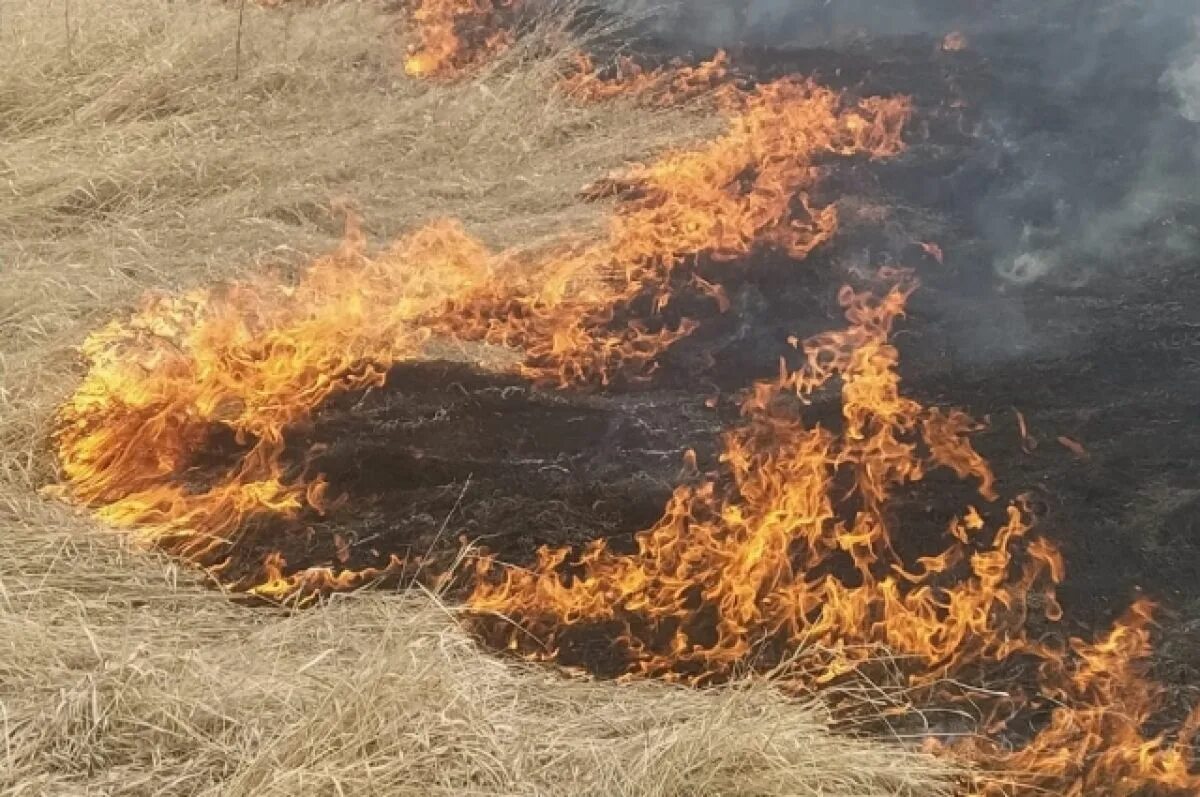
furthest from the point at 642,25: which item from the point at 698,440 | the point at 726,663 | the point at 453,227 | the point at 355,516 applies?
the point at 726,663

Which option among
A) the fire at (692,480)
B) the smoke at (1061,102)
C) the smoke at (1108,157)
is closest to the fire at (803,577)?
the fire at (692,480)

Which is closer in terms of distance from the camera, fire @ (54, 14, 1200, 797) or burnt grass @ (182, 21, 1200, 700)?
fire @ (54, 14, 1200, 797)

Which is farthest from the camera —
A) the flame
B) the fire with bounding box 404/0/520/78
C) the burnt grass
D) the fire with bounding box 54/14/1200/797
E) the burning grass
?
the fire with bounding box 404/0/520/78

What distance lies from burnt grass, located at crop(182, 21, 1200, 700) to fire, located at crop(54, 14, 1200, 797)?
0.27 feet

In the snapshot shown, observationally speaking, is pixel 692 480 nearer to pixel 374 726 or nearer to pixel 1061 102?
pixel 374 726

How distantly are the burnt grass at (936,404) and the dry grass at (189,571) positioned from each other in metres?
0.46

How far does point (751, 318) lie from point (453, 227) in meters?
1.58

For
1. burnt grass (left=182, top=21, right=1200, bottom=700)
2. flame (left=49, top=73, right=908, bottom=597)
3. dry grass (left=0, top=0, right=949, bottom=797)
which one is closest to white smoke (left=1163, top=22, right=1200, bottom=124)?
burnt grass (left=182, top=21, right=1200, bottom=700)

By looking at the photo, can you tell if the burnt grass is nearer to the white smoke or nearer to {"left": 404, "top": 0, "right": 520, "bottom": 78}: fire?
the white smoke

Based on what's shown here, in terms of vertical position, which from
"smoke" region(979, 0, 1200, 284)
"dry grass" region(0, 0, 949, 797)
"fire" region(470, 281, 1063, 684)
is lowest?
"fire" region(470, 281, 1063, 684)

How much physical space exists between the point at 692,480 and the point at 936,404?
1051 mm

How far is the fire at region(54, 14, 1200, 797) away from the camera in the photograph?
11.0ft

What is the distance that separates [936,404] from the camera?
4395 mm

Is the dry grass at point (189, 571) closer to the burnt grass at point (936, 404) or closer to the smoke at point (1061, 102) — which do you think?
the burnt grass at point (936, 404)
